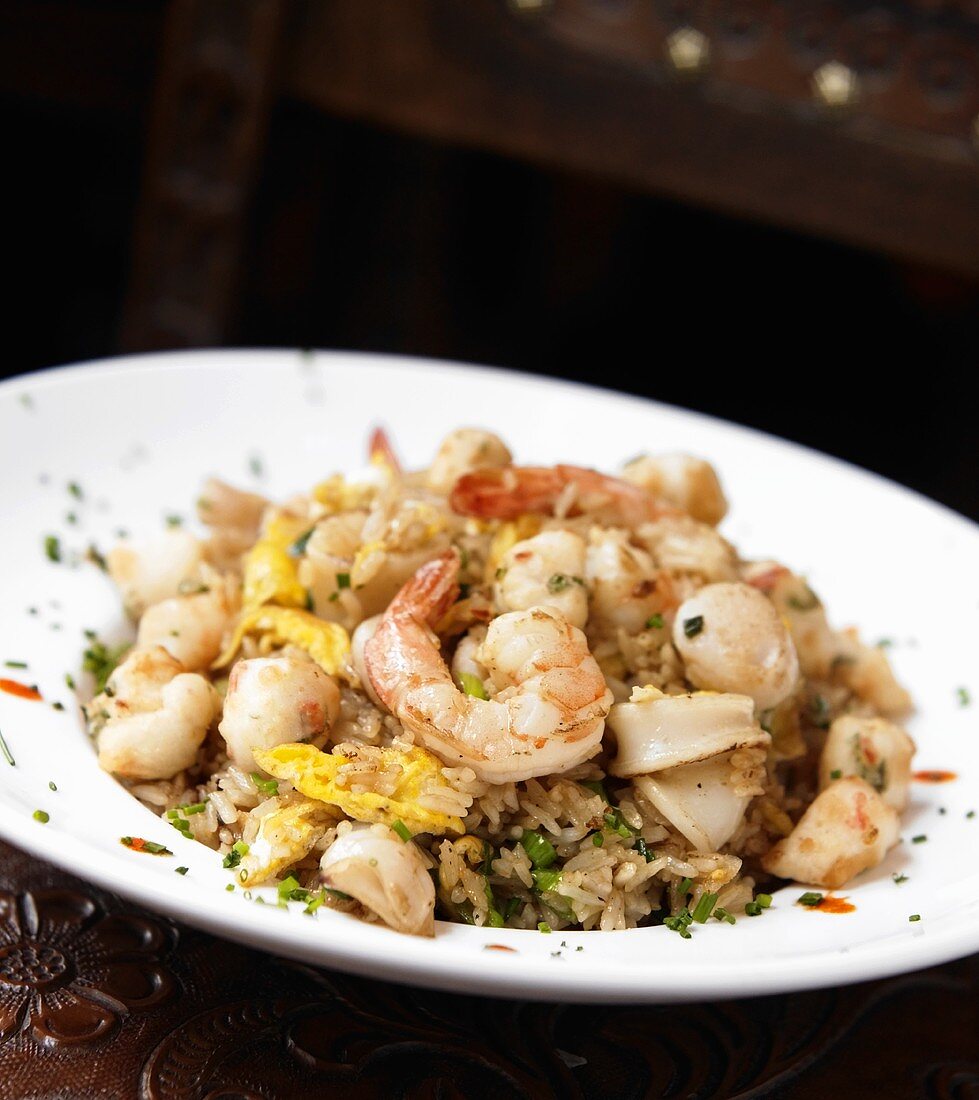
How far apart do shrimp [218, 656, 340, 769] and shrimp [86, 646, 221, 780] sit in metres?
0.10

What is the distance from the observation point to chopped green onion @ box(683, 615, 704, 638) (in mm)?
2338

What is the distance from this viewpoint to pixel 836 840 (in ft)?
7.46

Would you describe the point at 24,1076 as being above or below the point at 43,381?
below

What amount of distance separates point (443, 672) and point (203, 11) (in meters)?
3.22

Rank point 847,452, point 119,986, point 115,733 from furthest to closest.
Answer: point 847,452 → point 115,733 → point 119,986

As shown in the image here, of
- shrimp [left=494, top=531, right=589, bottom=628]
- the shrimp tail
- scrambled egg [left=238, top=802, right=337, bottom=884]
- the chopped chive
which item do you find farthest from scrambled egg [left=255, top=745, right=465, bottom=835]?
shrimp [left=494, top=531, right=589, bottom=628]

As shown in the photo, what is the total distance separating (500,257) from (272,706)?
15.1 ft

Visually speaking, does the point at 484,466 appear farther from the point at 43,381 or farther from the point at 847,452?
the point at 847,452

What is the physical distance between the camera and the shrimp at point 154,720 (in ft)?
7.48

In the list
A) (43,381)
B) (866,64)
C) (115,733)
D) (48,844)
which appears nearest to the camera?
(48,844)

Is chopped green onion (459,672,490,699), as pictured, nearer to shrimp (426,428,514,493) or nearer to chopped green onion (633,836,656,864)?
chopped green onion (633,836,656,864)

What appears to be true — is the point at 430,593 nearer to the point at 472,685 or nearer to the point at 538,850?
the point at 472,685

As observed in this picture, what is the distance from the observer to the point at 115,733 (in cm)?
230

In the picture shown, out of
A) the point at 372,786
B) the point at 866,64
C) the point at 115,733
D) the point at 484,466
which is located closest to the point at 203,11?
the point at 866,64
